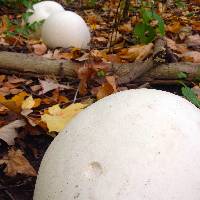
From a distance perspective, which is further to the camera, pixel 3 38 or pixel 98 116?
pixel 3 38

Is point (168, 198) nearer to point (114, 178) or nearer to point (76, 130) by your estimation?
point (114, 178)

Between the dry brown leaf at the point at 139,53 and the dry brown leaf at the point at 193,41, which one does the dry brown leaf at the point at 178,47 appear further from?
the dry brown leaf at the point at 139,53

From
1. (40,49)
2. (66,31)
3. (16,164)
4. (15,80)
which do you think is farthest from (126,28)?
(16,164)

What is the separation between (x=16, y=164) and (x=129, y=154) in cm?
102

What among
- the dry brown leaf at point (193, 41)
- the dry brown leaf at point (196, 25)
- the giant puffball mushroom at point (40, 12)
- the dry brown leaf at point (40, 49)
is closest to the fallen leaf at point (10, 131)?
the dry brown leaf at point (40, 49)

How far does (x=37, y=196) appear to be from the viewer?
2.01m

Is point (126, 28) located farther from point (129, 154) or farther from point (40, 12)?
point (129, 154)

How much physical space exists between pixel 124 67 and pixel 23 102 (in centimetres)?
96

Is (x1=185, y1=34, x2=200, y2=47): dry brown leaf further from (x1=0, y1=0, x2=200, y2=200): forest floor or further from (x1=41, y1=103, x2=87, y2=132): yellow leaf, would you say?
(x1=41, y1=103, x2=87, y2=132): yellow leaf

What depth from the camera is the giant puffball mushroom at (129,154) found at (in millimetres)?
1763

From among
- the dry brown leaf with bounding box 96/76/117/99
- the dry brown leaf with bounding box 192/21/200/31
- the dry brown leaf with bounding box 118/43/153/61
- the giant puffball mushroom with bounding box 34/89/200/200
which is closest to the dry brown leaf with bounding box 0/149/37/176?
the giant puffball mushroom with bounding box 34/89/200/200

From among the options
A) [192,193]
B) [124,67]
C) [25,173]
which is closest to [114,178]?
[192,193]

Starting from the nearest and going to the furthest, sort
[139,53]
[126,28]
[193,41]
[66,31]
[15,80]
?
[15,80]
[139,53]
[66,31]
[193,41]
[126,28]

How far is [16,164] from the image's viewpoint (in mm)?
2623
